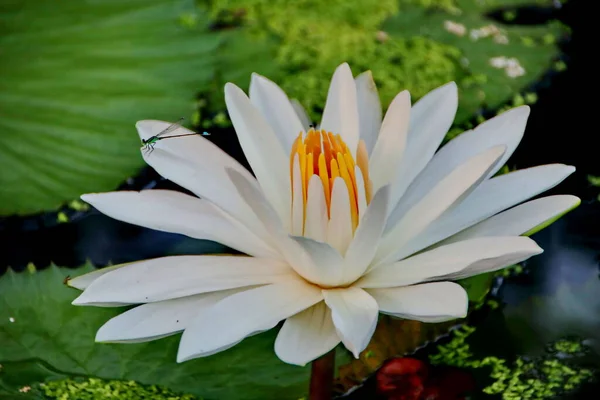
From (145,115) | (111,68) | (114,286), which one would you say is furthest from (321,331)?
(111,68)

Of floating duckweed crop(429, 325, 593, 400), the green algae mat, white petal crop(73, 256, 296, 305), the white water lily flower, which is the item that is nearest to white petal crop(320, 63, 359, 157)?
the white water lily flower

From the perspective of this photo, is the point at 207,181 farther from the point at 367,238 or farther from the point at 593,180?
the point at 593,180

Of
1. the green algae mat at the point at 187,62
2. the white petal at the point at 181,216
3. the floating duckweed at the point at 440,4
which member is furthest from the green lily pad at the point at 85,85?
the floating duckweed at the point at 440,4

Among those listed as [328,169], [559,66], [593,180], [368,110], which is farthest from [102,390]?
[559,66]

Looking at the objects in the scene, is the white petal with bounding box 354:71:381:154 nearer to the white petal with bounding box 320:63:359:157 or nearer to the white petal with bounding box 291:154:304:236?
the white petal with bounding box 320:63:359:157

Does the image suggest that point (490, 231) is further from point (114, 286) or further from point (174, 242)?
point (174, 242)

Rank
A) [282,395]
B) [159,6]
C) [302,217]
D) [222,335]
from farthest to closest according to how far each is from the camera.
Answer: [159,6] → [282,395] → [302,217] → [222,335]
